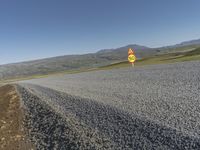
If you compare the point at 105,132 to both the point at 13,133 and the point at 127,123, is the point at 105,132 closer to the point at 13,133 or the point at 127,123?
the point at 127,123

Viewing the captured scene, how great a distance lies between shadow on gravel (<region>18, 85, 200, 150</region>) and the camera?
4736 mm

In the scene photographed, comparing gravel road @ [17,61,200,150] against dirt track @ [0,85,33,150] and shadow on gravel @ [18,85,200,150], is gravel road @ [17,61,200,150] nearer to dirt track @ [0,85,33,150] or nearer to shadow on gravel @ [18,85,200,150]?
shadow on gravel @ [18,85,200,150]

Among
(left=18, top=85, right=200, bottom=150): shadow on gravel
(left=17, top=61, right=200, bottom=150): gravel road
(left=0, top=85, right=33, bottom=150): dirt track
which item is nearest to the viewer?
(left=18, top=85, right=200, bottom=150): shadow on gravel

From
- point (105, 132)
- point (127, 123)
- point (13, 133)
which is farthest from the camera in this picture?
point (13, 133)

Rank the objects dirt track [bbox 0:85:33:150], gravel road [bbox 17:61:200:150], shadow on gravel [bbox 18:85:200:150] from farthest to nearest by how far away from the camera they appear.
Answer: dirt track [bbox 0:85:33:150] < gravel road [bbox 17:61:200:150] < shadow on gravel [bbox 18:85:200:150]

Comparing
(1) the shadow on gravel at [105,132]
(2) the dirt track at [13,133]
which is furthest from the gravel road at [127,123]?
(2) the dirt track at [13,133]

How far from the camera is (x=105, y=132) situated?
5988 millimetres

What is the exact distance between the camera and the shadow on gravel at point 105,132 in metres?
4.74

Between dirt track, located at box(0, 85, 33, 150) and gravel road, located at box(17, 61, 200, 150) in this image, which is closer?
gravel road, located at box(17, 61, 200, 150)

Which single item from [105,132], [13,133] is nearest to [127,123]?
[105,132]

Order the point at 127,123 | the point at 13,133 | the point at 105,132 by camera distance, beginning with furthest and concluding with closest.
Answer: the point at 13,133
the point at 127,123
the point at 105,132

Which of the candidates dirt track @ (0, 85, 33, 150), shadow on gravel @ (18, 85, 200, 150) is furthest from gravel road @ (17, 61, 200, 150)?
dirt track @ (0, 85, 33, 150)

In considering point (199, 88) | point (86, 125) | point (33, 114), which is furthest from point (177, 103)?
point (33, 114)

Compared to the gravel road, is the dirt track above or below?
below
